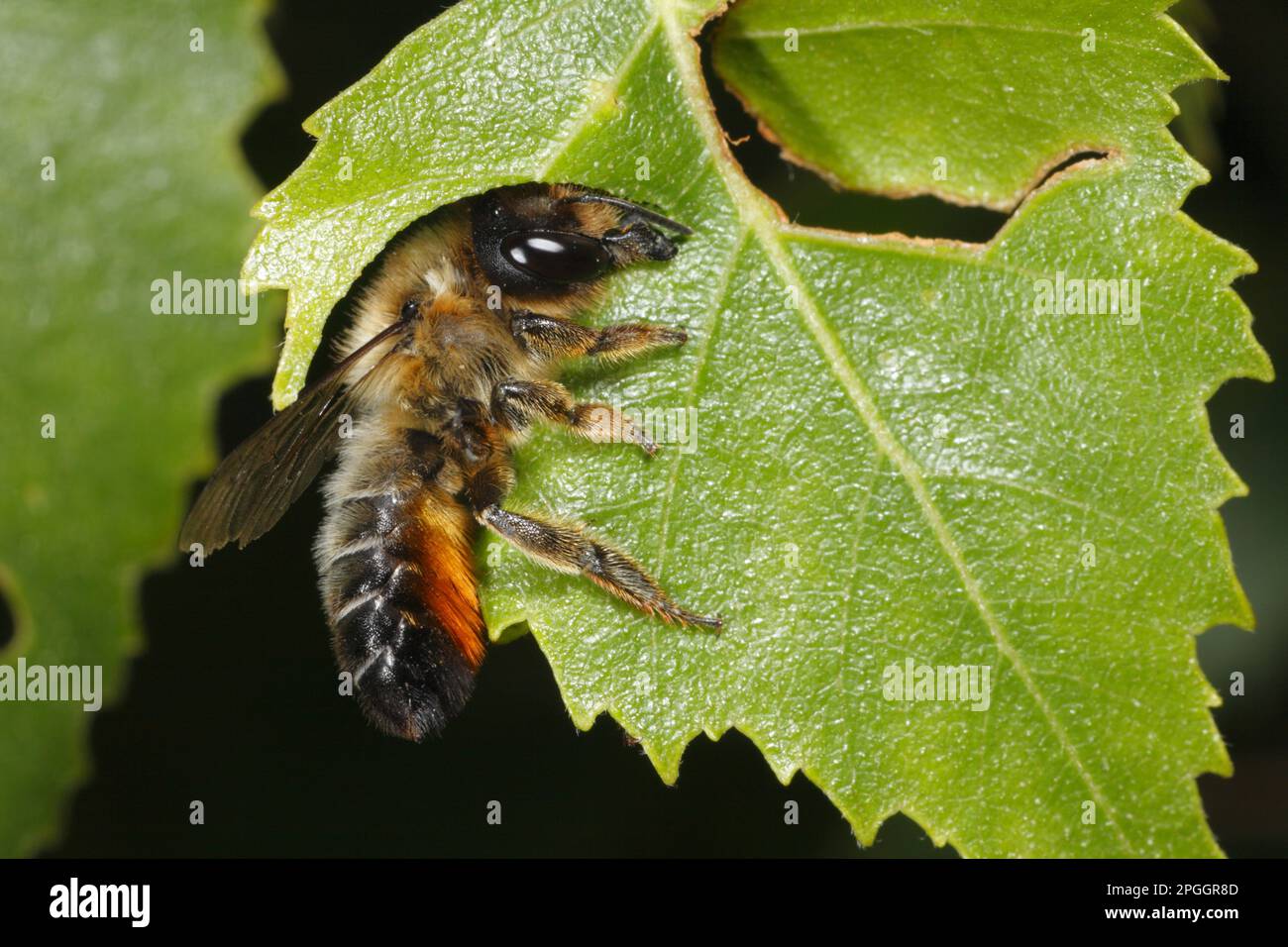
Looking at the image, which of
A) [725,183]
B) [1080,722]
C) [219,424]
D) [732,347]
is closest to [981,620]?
[1080,722]

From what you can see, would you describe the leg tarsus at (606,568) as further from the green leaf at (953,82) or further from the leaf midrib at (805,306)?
the green leaf at (953,82)

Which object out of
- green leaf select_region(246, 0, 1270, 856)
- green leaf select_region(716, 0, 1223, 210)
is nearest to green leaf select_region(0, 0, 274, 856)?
green leaf select_region(246, 0, 1270, 856)

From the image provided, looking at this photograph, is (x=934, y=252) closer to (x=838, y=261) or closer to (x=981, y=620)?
(x=838, y=261)

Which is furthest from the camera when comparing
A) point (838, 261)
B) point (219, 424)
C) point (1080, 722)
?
point (219, 424)

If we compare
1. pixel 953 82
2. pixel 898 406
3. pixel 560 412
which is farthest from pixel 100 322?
pixel 953 82

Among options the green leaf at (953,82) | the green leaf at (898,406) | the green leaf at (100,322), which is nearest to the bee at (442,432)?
the green leaf at (898,406)

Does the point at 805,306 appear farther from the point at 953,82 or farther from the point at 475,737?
the point at 475,737

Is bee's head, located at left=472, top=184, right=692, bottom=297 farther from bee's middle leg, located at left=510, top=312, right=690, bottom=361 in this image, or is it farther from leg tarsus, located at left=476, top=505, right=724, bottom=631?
leg tarsus, located at left=476, top=505, right=724, bottom=631
